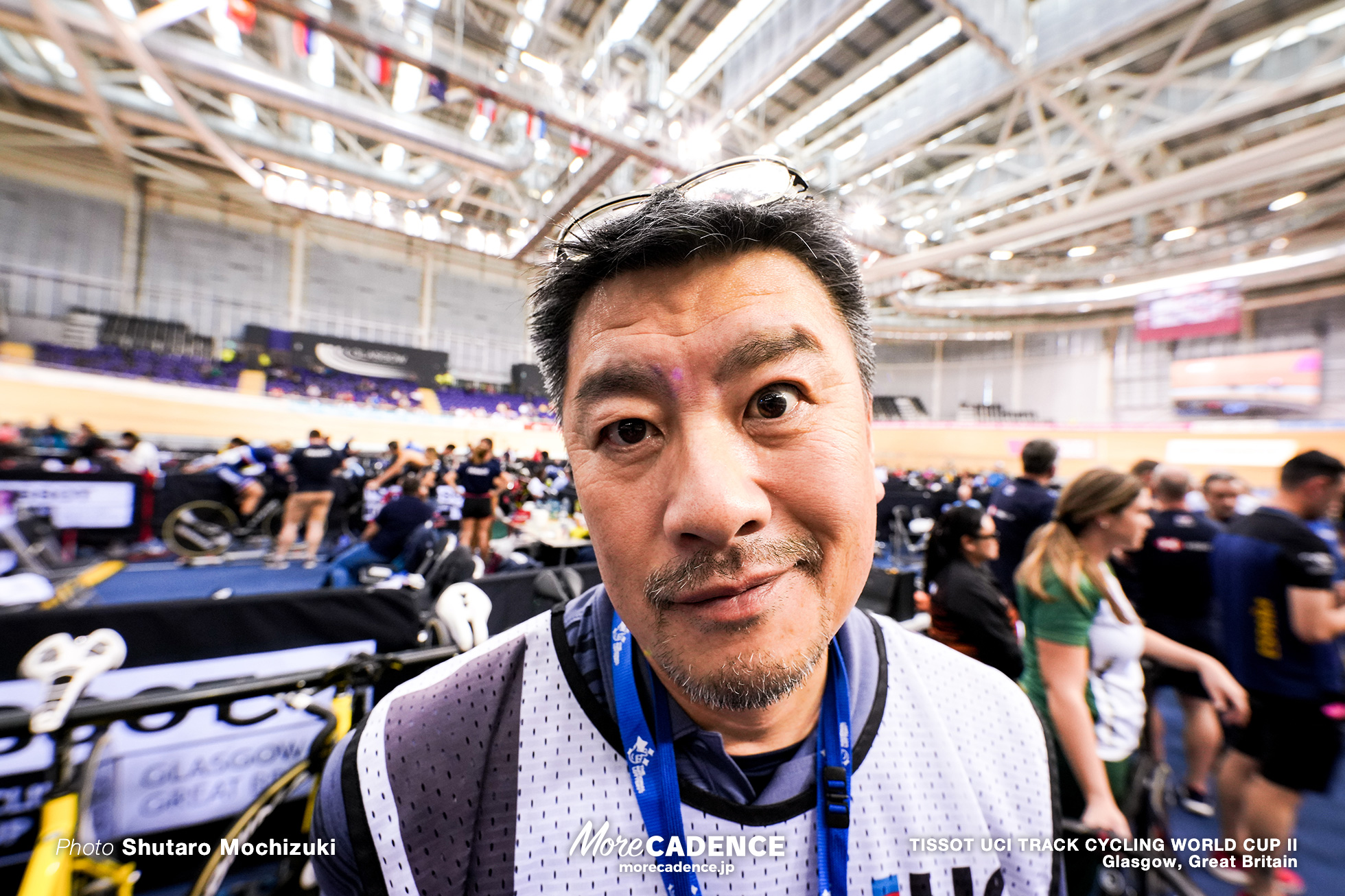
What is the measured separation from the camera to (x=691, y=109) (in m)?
9.15

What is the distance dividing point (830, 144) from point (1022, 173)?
397cm

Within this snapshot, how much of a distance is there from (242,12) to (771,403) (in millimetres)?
7919

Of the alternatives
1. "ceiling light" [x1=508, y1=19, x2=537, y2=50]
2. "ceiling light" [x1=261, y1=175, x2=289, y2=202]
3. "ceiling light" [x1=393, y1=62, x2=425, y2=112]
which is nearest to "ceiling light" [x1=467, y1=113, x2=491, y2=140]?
"ceiling light" [x1=393, y1=62, x2=425, y2=112]

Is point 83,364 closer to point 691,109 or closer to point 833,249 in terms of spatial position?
point 691,109

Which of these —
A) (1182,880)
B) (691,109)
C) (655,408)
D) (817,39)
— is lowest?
(1182,880)

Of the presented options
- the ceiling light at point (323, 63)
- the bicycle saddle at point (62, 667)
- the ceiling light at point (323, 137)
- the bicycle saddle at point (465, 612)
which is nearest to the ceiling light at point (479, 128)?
the ceiling light at point (323, 63)

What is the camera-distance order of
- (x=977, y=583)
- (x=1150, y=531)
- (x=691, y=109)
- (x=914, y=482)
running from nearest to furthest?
(x=977, y=583) < (x=1150, y=531) < (x=691, y=109) < (x=914, y=482)

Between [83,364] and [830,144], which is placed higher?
[830,144]

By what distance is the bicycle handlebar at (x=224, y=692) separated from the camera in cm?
138

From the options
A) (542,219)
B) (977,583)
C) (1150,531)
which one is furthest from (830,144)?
(977,583)

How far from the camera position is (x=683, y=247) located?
750mm

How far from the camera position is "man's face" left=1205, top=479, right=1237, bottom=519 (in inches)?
145

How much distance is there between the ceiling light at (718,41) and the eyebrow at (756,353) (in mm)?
7870

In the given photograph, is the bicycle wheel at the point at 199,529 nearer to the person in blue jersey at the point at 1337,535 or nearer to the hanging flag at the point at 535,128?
the hanging flag at the point at 535,128
